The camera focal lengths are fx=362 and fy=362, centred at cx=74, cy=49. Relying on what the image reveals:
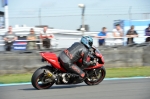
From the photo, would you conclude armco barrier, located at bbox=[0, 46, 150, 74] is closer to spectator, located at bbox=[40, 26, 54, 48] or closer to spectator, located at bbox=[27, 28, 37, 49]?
spectator, located at bbox=[40, 26, 54, 48]

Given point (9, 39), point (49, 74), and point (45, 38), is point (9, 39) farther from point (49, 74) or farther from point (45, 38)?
point (49, 74)

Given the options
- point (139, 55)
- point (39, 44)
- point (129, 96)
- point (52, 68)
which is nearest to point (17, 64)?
point (39, 44)

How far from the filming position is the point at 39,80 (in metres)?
8.78

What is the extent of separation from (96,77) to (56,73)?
1132 millimetres

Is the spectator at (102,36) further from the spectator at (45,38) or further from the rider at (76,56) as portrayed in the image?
the rider at (76,56)

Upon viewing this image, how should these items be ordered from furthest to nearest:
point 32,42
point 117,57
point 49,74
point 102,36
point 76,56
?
point 102,36, point 32,42, point 117,57, point 76,56, point 49,74

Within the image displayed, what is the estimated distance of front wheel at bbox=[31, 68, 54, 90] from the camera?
28.3 feet

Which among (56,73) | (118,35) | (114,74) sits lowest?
(114,74)

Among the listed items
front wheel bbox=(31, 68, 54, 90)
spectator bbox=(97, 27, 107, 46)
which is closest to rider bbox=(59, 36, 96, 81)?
front wheel bbox=(31, 68, 54, 90)

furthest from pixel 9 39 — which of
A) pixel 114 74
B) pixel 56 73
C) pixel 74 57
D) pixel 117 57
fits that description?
pixel 74 57

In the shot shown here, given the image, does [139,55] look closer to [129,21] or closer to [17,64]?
[129,21]

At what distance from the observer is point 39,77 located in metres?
8.69

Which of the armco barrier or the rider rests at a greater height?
the rider

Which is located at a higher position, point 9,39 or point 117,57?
point 9,39
